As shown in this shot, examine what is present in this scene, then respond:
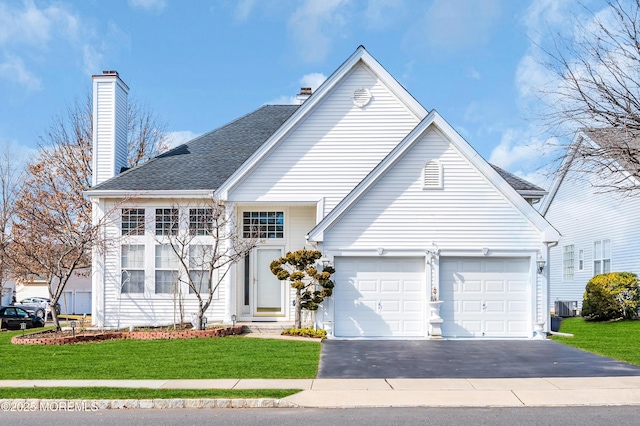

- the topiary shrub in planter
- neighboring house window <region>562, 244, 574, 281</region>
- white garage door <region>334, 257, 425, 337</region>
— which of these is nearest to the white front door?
white garage door <region>334, 257, 425, 337</region>

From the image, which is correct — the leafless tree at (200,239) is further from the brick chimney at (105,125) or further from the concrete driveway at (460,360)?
the concrete driveway at (460,360)

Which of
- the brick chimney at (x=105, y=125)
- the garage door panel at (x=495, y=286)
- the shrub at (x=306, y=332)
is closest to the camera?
the shrub at (x=306, y=332)

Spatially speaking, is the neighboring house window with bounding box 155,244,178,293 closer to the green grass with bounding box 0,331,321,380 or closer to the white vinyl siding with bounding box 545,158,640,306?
the green grass with bounding box 0,331,321,380

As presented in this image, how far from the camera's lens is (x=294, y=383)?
1201 cm

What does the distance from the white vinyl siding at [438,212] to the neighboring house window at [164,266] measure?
225 inches

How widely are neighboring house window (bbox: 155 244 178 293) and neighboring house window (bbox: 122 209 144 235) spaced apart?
0.85 meters

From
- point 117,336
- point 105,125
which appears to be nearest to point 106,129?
point 105,125

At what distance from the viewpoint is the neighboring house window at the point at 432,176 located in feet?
62.8

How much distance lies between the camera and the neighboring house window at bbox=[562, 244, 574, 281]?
104ft

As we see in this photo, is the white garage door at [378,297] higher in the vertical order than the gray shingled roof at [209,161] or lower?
lower

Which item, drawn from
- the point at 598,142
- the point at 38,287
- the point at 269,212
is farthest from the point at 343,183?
the point at 38,287

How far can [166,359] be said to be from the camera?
1471cm

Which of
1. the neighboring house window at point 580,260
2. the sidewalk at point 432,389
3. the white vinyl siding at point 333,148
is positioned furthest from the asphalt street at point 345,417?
the neighboring house window at point 580,260

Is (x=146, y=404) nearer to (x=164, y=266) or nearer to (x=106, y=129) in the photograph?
(x=164, y=266)
